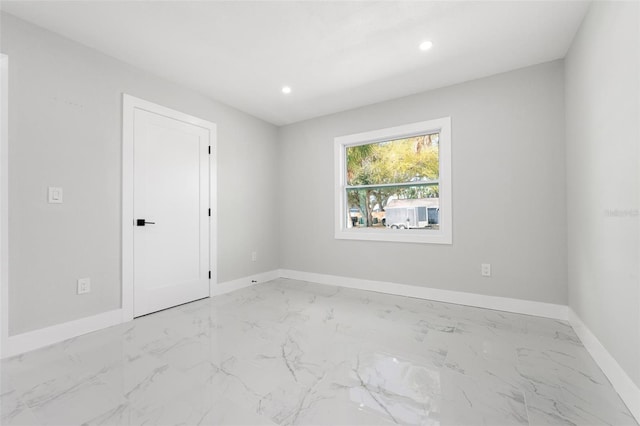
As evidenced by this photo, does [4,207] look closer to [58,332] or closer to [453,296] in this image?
[58,332]

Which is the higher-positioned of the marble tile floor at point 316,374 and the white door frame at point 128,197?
the white door frame at point 128,197

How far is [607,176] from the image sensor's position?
1.76 m

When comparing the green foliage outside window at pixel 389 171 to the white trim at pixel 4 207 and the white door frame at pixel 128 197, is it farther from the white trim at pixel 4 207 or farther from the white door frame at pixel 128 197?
the white trim at pixel 4 207

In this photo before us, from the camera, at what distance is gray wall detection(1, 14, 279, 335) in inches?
83.3

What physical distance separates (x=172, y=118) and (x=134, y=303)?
197cm

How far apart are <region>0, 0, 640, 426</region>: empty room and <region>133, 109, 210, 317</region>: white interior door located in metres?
0.02

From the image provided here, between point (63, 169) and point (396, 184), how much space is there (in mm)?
3366

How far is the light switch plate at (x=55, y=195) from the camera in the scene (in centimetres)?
227

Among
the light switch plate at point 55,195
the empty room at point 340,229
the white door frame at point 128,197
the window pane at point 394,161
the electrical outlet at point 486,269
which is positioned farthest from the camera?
the window pane at point 394,161

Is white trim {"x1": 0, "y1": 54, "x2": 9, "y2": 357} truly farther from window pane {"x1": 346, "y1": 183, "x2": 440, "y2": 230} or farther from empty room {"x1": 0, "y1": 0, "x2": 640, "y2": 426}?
window pane {"x1": 346, "y1": 183, "x2": 440, "y2": 230}

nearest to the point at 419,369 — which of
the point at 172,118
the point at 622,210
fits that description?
the point at 622,210

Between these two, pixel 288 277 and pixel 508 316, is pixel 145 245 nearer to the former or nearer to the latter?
pixel 288 277

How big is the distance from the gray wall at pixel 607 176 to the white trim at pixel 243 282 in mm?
3559

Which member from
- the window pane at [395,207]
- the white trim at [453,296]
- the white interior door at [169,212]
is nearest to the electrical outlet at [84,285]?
the white interior door at [169,212]
